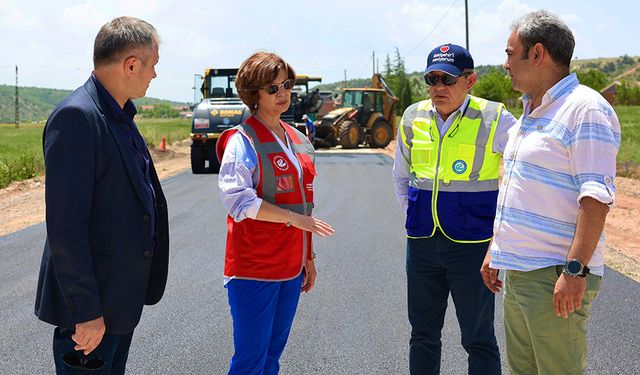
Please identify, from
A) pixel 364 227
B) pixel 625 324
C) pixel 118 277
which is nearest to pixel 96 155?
pixel 118 277

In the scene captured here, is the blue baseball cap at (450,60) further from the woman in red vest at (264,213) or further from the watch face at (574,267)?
the watch face at (574,267)

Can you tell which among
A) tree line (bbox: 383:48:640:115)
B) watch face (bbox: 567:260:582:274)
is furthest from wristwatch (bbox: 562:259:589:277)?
tree line (bbox: 383:48:640:115)

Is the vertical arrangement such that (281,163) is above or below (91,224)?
above

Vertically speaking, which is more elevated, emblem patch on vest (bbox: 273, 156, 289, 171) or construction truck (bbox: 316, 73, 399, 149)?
construction truck (bbox: 316, 73, 399, 149)

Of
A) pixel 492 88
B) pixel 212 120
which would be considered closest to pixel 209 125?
pixel 212 120

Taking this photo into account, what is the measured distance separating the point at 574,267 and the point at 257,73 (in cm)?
154

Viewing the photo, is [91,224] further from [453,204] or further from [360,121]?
[360,121]

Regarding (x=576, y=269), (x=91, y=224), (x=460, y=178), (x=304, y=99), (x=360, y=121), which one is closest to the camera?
(x=91, y=224)

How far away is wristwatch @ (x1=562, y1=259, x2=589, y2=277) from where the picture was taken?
243cm

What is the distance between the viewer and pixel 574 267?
2432 millimetres

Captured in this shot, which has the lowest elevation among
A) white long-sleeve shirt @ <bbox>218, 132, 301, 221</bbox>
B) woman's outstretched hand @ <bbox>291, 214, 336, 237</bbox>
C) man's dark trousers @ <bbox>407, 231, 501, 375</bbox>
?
man's dark trousers @ <bbox>407, 231, 501, 375</bbox>

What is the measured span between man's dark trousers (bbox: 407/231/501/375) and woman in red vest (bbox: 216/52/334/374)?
0.66m

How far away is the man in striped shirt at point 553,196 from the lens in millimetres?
2402

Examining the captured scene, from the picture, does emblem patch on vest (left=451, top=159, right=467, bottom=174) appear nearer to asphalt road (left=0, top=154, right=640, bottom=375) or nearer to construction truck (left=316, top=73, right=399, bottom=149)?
asphalt road (left=0, top=154, right=640, bottom=375)
